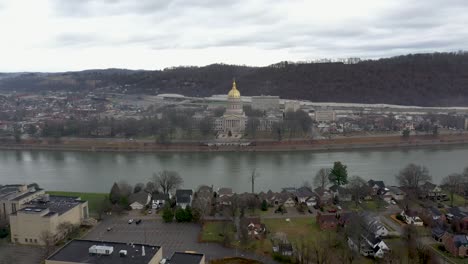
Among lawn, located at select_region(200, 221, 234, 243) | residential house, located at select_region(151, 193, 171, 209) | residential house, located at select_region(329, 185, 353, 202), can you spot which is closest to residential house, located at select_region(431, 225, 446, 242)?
residential house, located at select_region(329, 185, 353, 202)

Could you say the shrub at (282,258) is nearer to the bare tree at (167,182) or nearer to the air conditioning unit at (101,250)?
the air conditioning unit at (101,250)

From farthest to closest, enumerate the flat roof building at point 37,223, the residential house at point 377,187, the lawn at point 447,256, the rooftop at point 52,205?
the residential house at point 377,187
the rooftop at point 52,205
the flat roof building at point 37,223
the lawn at point 447,256

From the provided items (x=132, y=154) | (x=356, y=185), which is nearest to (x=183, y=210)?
(x=356, y=185)

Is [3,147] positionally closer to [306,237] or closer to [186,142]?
[186,142]

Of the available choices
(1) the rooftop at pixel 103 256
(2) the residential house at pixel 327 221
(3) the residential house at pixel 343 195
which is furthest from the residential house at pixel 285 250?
Result: (3) the residential house at pixel 343 195

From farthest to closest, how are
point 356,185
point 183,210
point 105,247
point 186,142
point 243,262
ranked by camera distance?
1. point 186,142
2. point 356,185
3. point 183,210
4. point 243,262
5. point 105,247
